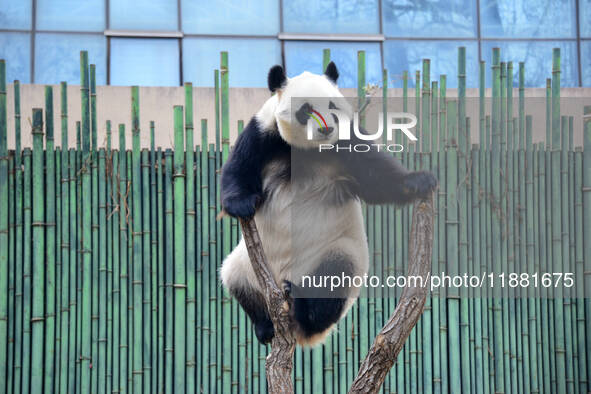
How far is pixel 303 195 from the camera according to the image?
3803mm

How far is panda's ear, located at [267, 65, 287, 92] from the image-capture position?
3.74 metres

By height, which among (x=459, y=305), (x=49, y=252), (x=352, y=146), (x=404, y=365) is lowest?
(x=404, y=365)

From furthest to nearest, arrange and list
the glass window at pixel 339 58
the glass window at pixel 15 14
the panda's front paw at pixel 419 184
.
A: the glass window at pixel 339 58
the glass window at pixel 15 14
the panda's front paw at pixel 419 184

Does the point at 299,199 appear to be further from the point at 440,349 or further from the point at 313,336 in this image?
the point at 440,349

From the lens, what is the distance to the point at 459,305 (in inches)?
233

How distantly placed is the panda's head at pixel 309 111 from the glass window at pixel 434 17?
4777 millimetres

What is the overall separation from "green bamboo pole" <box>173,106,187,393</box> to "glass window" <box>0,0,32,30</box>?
2.66 meters

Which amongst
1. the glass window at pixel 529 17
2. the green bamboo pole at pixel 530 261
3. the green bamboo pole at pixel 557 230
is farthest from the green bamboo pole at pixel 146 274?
the glass window at pixel 529 17

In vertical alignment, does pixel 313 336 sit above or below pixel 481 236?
below

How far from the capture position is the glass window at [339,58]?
789 centimetres

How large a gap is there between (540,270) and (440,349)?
3.15 feet

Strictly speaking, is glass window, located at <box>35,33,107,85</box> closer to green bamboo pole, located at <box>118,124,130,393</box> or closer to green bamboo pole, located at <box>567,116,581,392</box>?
green bamboo pole, located at <box>118,124,130,393</box>

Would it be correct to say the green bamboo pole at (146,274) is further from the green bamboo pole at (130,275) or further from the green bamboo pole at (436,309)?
the green bamboo pole at (436,309)

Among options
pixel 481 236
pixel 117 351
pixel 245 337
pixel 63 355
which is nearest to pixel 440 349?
pixel 481 236
